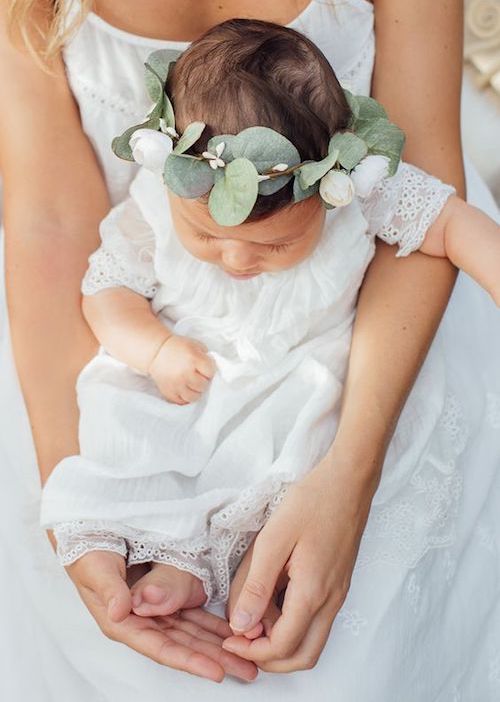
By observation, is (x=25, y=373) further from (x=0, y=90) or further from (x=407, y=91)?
(x=407, y=91)

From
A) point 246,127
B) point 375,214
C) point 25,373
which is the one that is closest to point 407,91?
point 375,214

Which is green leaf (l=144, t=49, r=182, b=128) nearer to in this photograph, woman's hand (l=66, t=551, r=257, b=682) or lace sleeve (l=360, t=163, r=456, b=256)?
lace sleeve (l=360, t=163, r=456, b=256)

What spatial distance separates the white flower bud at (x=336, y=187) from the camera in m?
1.21

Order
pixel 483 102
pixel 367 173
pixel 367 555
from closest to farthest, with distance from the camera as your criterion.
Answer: pixel 367 173, pixel 367 555, pixel 483 102

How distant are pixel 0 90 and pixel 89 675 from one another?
90cm

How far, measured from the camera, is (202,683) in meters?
1.27

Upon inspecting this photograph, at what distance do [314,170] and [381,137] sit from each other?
168 millimetres

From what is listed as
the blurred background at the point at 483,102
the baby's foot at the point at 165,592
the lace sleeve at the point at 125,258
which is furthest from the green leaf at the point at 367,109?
the blurred background at the point at 483,102

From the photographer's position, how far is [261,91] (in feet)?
3.93

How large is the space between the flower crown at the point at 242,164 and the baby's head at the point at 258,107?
0.02 metres

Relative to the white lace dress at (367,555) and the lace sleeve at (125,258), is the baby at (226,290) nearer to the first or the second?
the lace sleeve at (125,258)

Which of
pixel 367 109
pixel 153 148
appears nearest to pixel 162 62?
pixel 153 148

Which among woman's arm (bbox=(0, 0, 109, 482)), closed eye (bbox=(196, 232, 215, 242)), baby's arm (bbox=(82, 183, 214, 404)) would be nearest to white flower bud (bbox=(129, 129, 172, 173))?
closed eye (bbox=(196, 232, 215, 242))

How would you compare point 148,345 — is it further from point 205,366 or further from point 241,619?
point 241,619
